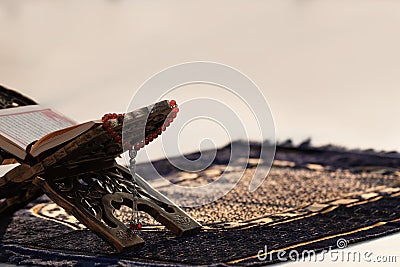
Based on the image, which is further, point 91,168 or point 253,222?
point 253,222

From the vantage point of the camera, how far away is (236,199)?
85.3 inches

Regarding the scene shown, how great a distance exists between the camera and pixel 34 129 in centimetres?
185

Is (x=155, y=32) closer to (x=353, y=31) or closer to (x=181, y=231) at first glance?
(x=353, y=31)

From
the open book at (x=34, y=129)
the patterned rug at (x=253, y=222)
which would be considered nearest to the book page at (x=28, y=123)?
the open book at (x=34, y=129)

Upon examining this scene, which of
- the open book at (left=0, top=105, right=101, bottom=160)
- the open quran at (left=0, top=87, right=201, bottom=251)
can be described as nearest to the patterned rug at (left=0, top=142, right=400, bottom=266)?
the open quran at (left=0, top=87, right=201, bottom=251)

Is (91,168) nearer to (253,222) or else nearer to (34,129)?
(34,129)

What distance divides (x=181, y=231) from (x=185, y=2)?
187 cm

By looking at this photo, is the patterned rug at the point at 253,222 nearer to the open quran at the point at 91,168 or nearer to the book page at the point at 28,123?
the open quran at the point at 91,168

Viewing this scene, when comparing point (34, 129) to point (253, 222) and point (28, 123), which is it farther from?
point (253, 222)

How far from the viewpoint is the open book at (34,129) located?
1.68m

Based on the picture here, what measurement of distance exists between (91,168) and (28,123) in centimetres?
17

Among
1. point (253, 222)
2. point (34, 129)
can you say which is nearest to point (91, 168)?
point (34, 129)

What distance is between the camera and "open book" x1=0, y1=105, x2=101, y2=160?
1.68m

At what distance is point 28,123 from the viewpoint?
1.88 metres
